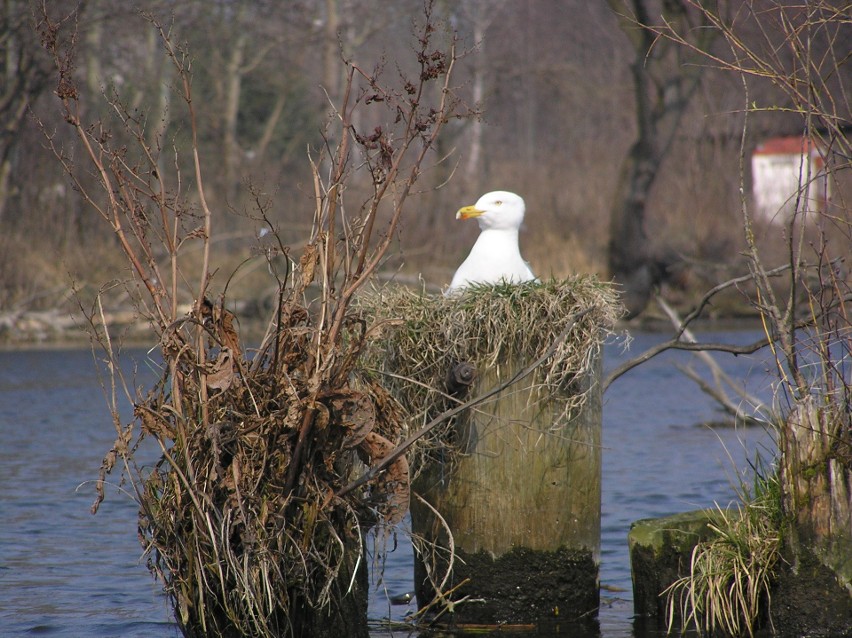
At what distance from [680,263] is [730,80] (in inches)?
368

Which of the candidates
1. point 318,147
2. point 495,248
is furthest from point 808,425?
point 318,147

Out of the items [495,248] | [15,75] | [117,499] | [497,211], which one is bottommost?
[117,499]

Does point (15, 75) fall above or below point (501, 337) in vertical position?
above

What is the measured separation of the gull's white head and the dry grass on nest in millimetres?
740

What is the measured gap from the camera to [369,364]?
5.08 meters

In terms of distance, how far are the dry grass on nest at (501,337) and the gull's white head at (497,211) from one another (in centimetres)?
74

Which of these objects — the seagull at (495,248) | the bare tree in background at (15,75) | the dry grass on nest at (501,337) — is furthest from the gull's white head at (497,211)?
the bare tree in background at (15,75)

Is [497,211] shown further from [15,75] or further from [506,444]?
[15,75]

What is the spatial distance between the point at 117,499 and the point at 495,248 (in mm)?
4363

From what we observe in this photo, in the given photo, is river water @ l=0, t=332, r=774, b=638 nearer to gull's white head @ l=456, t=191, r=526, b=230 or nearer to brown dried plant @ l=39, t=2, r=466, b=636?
brown dried plant @ l=39, t=2, r=466, b=636

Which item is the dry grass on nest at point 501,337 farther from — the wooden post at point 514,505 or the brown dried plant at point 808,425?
the brown dried plant at point 808,425

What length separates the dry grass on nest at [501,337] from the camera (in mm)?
4844

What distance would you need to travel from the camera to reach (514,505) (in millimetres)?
4953

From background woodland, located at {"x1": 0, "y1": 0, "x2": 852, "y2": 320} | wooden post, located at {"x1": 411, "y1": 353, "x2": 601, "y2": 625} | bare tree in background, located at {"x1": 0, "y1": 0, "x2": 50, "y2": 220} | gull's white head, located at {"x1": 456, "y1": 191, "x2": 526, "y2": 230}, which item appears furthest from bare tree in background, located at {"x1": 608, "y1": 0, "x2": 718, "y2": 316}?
wooden post, located at {"x1": 411, "y1": 353, "x2": 601, "y2": 625}
